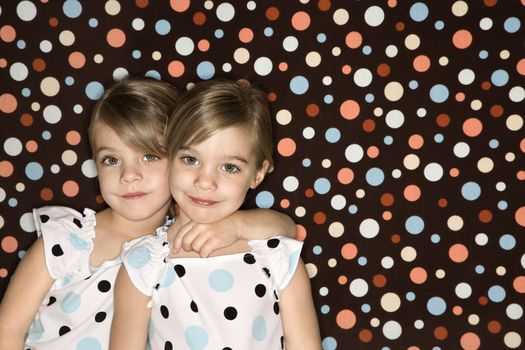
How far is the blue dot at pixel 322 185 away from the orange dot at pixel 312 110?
0.53 feet

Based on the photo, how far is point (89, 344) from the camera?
1236mm

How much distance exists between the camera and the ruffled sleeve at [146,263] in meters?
1.15

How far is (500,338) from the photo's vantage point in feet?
4.85

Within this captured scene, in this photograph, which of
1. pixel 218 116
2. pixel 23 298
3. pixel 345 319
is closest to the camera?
pixel 218 116

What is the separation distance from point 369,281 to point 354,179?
0.88 feet

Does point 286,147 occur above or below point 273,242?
above

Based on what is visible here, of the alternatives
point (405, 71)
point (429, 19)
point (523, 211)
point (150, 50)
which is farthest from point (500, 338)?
point (150, 50)

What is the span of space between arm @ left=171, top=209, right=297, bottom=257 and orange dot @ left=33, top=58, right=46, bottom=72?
22.7 inches

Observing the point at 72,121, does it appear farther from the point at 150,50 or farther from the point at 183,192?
the point at 183,192

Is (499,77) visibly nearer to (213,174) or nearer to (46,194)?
(213,174)

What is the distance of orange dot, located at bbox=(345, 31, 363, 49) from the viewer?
1393mm

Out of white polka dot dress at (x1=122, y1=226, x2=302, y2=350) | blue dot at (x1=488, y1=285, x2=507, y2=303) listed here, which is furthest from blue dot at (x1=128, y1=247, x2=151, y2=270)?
blue dot at (x1=488, y1=285, x2=507, y2=303)

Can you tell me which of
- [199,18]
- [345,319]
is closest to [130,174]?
[199,18]

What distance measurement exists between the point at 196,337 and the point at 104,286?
0.81ft
